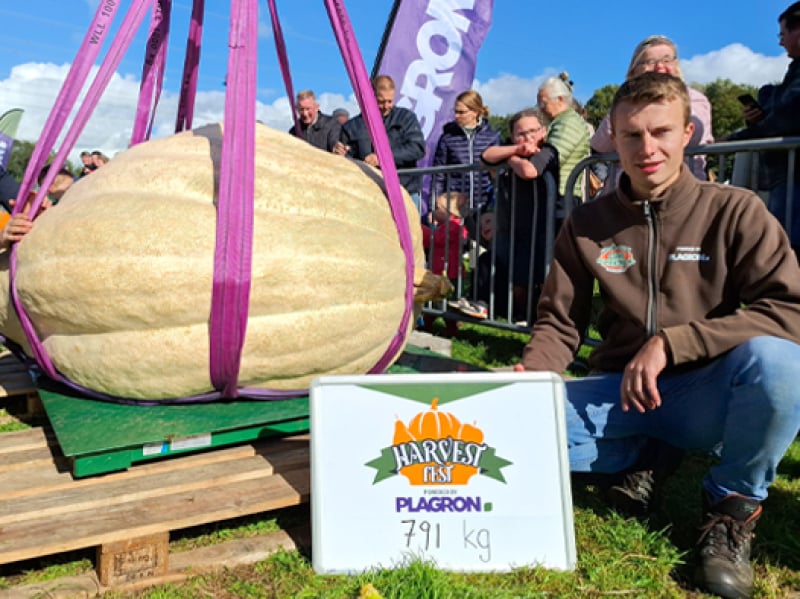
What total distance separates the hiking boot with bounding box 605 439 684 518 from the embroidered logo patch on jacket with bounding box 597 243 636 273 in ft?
2.04

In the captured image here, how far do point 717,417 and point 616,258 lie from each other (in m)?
0.59

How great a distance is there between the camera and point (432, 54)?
29.5 feet

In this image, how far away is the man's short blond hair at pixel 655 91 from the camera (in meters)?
2.16

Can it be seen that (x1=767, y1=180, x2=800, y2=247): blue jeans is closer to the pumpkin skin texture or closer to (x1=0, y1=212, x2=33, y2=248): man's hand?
the pumpkin skin texture

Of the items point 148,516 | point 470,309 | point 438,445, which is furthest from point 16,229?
point 470,309

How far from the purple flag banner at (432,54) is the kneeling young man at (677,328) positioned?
21.1 feet

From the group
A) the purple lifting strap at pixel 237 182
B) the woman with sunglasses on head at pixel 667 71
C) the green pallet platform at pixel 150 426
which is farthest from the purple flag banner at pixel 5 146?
the woman with sunglasses on head at pixel 667 71

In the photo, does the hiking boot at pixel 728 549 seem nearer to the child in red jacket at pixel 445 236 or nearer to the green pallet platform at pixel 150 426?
the green pallet platform at pixel 150 426

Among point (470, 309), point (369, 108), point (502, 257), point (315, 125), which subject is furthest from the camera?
point (315, 125)

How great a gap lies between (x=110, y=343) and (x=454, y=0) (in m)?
7.91

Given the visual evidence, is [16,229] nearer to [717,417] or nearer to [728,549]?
[717,417]

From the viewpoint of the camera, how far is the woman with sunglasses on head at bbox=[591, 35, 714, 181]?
12.4 feet

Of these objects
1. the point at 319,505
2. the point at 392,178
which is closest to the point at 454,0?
the point at 392,178

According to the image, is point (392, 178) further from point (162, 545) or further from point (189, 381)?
point (162, 545)
